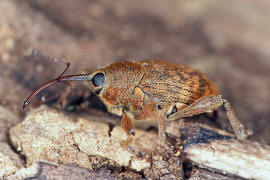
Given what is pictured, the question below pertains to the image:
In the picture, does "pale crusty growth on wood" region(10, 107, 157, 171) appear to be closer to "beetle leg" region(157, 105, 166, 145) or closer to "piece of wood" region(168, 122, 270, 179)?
"beetle leg" region(157, 105, 166, 145)

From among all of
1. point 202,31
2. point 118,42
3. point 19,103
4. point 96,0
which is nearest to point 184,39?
point 202,31

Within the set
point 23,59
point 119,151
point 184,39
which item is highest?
Answer: point 184,39

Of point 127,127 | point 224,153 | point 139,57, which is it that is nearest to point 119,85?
point 127,127

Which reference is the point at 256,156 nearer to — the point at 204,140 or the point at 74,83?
the point at 204,140

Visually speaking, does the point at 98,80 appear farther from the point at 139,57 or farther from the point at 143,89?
the point at 139,57

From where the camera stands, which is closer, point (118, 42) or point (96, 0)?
point (118, 42)

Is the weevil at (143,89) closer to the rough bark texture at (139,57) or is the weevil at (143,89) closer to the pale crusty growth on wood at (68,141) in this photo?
the rough bark texture at (139,57)
